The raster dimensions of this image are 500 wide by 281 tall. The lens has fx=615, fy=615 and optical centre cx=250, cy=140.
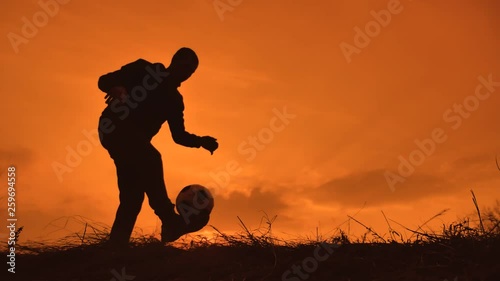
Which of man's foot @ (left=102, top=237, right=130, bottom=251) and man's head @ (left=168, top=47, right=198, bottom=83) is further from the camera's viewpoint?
man's head @ (left=168, top=47, right=198, bottom=83)

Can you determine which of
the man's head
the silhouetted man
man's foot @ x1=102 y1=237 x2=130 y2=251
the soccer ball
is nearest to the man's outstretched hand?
the silhouetted man

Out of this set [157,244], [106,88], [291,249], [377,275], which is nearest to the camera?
[377,275]

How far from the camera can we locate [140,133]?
7012 mm

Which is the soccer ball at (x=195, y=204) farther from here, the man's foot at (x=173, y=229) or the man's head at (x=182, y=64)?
the man's head at (x=182, y=64)

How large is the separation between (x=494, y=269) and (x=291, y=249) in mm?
1853

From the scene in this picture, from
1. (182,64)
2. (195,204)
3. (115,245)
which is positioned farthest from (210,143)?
(115,245)

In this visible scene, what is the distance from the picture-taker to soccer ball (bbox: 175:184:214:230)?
698cm

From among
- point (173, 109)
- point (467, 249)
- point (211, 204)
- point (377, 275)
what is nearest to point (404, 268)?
point (377, 275)

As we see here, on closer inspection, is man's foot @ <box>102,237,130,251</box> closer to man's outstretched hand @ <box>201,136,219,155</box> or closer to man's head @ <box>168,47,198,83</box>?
man's outstretched hand @ <box>201,136,219,155</box>

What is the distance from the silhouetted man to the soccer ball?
2 centimetres

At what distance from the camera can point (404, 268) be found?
4316 mm

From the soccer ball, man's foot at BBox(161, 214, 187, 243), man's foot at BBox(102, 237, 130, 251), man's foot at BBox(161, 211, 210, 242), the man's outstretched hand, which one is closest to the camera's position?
man's foot at BBox(102, 237, 130, 251)

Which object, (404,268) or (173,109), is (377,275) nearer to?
(404,268)

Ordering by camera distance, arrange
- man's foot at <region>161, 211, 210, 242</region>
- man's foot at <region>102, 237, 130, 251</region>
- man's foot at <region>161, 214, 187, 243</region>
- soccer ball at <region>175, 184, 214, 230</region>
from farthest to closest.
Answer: soccer ball at <region>175, 184, 214, 230</region>, man's foot at <region>161, 211, 210, 242</region>, man's foot at <region>161, 214, 187, 243</region>, man's foot at <region>102, 237, 130, 251</region>
